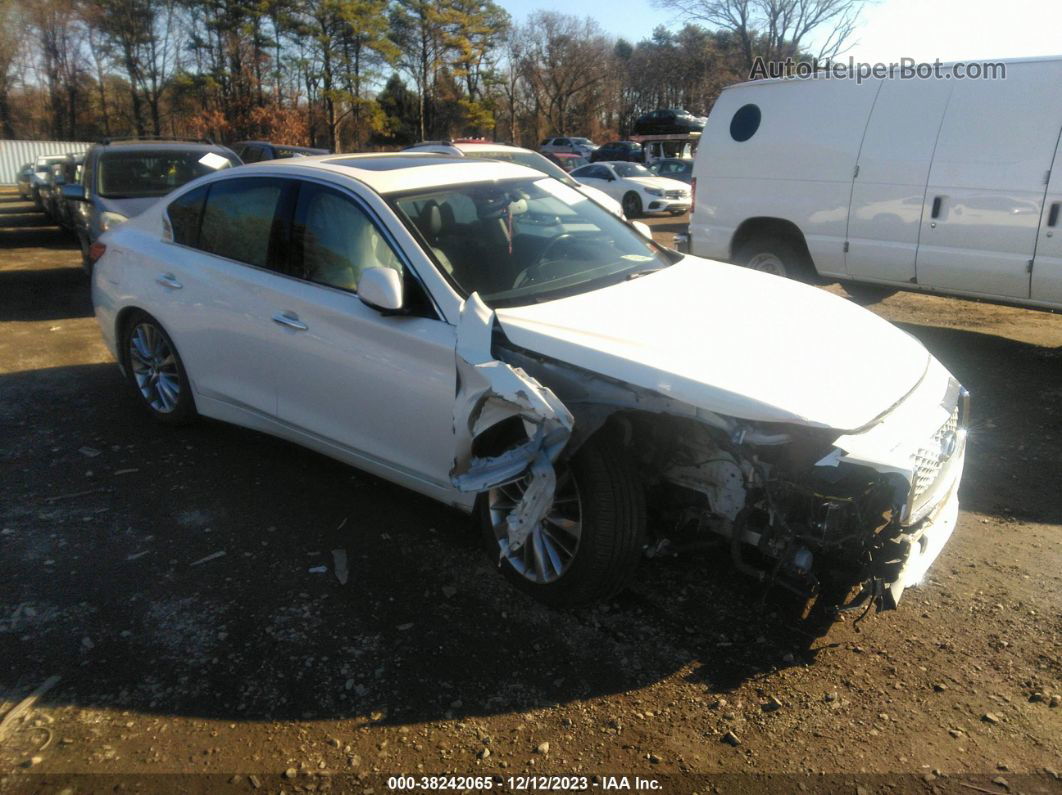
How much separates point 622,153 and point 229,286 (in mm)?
33564

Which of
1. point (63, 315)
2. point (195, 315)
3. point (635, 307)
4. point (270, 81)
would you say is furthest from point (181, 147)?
point (270, 81)

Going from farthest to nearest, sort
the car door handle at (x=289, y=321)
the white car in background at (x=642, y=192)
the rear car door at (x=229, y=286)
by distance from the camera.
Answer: the white car in background at (x=642, y=192) < the rear car door at (x=229, y=286) < the car door handle at (x=289, y=321)

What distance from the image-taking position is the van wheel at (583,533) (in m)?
3.12

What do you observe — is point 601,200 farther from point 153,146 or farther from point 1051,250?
point 153,146

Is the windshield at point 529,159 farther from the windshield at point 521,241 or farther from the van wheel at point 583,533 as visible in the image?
the van wheel at point 583,533

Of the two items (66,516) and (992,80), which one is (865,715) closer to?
(66,516)

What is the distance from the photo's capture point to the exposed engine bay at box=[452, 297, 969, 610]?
2.89 m

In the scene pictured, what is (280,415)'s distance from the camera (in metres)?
4.34

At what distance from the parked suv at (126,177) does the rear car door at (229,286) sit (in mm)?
4962

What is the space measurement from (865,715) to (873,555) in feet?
1.75

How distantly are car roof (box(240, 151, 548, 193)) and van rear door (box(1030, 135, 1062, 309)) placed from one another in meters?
4.00

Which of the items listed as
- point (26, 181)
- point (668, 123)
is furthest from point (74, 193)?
point (668, 123)

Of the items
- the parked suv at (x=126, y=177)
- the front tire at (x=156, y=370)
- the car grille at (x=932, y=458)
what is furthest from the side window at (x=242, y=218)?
the parked suv at (x=126, y=177)

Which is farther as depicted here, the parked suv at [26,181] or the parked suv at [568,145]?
the parked suv at [568,145]
